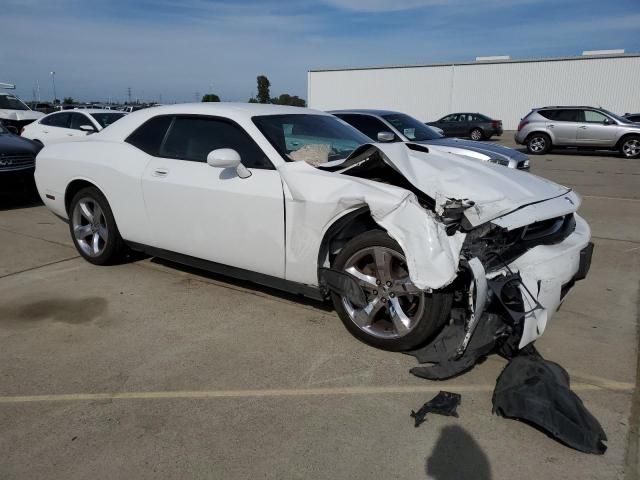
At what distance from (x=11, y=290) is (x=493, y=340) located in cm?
402

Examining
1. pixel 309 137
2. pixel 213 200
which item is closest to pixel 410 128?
pixel 309 137

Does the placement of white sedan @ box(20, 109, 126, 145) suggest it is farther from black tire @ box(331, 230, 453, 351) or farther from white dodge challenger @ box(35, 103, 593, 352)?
black tire @ box(331, 230, 453, 351)

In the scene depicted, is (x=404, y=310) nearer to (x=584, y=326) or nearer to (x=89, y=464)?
(x=584, y=326)

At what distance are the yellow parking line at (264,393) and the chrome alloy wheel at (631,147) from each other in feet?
53.1

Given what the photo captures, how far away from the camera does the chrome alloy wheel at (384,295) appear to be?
328 cm

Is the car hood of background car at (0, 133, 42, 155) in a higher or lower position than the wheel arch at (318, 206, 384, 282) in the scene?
higher

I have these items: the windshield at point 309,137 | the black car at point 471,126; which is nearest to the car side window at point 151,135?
the windshield at point 309,137

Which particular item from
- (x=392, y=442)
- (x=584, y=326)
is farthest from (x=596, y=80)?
(x=392, y=442)

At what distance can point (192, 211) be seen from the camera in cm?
415

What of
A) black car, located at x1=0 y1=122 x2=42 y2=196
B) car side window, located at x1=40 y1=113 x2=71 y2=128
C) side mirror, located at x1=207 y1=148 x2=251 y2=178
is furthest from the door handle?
car side window, located at x1=40 y1=113 x2=71 y2=128

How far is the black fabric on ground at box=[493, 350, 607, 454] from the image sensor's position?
8.34 feet

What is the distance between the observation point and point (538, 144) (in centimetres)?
1817

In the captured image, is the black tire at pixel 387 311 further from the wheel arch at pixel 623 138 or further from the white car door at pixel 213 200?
the wheel arch at pixel 623 138

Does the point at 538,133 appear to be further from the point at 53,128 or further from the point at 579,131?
the point at 53,128
